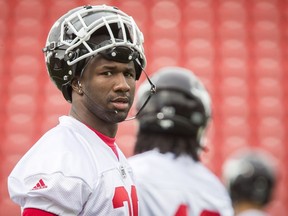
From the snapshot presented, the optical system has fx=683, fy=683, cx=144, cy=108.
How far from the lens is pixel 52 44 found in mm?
2172

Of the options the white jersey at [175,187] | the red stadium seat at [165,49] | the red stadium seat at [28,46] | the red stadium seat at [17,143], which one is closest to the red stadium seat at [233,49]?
the red stadium seat at [165,49]

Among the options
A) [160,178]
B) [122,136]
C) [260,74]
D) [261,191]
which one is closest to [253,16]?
[260,74]

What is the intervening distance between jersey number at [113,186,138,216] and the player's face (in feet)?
0.75

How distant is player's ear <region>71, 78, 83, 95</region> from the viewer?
2.12 metres

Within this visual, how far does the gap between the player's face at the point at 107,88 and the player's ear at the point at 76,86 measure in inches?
0.8

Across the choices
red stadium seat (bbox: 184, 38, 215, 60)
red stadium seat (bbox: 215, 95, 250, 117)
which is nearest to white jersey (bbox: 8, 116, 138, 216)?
red stadium seat (bbox: 215, 95, 250, 117)

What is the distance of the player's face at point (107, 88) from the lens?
2074 millimetres

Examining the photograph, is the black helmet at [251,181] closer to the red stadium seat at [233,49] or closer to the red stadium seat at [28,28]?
the red stadium seat at [233,49]

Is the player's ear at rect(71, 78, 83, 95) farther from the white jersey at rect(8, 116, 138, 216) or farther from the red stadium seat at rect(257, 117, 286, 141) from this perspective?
the red stadium seat at rect(257, 117, 286, 141)

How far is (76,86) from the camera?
2.14 meters

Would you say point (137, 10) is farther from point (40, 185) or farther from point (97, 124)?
point (40, 185)

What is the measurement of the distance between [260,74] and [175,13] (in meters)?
1.37

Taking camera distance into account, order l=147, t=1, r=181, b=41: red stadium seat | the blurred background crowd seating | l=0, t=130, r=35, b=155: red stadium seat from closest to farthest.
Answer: l=0, t=130, r=35, b=155: red stadium seat
the blurred background crowd seating
l=147, t=1, r=181, b=41: red stadium seat

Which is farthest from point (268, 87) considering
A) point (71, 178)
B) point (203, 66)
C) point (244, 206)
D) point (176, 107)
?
point (71, 178)
